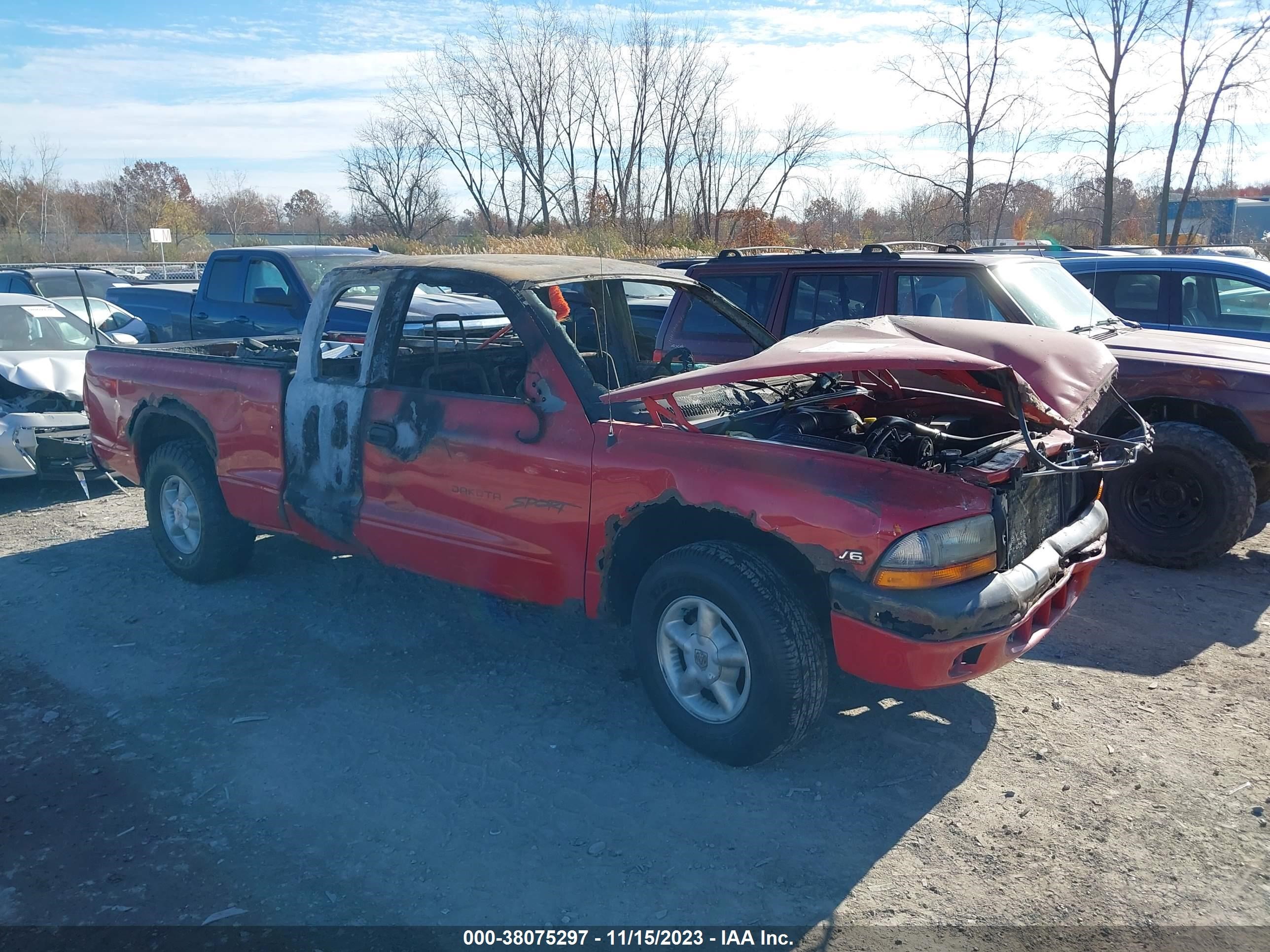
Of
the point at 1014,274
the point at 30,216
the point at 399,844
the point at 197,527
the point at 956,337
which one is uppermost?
the point at 30,216

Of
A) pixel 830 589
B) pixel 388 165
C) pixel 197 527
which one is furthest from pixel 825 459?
pixel 388 165

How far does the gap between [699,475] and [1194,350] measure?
436cm

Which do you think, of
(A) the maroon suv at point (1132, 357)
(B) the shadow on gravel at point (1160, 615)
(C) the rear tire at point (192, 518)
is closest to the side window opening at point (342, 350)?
(C) the rear tire at point (192, 518)

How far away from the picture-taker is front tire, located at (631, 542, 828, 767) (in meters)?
3.44

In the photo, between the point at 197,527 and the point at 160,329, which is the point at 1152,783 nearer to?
the point at 197,527

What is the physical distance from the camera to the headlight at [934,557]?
3.25m

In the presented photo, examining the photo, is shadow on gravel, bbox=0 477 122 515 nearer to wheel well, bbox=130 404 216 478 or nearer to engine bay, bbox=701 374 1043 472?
wheel well, bbox=130 404 216 478

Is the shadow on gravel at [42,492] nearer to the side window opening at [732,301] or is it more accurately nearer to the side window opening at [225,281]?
the side window opening at [225,281]

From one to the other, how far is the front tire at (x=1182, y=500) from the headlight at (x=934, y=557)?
2.99 m

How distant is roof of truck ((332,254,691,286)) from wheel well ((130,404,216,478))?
5.16ft

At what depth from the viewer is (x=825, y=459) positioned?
135 inches

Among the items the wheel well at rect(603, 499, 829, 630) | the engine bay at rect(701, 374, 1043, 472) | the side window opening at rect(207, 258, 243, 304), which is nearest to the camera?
the wheel well at rect(603, 499, 829, 630)

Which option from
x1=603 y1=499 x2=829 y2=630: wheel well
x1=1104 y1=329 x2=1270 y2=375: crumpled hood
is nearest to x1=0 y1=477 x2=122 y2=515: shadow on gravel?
x1=603 y1=499 x2=829 y2=630: wheel well

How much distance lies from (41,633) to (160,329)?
9160 mm
